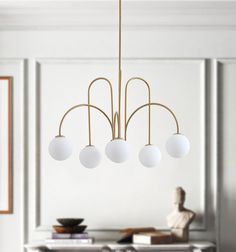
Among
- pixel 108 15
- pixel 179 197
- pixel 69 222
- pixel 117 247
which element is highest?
pixel 108 15

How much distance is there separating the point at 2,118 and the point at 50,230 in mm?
841

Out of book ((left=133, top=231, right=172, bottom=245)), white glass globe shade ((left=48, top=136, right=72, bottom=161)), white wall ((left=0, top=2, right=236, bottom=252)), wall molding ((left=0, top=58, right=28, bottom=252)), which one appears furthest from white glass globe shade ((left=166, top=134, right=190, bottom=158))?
wall molding ((left=0, top=58, right=28, bottom=252))

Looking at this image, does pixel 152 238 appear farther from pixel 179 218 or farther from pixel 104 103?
pixel 104 103

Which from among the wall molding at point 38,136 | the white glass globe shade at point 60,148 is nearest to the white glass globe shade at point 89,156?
the white glass globe shade at point 60,148

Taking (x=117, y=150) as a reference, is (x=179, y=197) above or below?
below

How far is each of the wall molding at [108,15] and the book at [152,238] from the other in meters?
1.42

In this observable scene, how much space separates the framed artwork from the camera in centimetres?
443

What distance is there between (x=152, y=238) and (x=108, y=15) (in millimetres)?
1532

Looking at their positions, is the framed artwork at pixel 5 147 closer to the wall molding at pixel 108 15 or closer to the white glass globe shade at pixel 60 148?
the wall molding at pixel 108 15

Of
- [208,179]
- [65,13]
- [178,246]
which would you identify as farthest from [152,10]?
[178,246]

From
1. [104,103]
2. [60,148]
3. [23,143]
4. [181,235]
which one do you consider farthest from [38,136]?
[60,148]

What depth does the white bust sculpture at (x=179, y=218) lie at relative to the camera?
4.20 meters

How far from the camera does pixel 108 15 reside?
4398 mm

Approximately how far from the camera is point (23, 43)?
447cm
